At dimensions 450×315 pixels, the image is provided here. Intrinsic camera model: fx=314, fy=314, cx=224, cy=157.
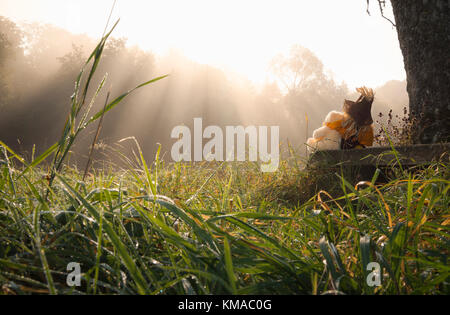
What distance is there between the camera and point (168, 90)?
2005 centimetres

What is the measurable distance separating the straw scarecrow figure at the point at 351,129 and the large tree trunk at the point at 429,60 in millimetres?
641

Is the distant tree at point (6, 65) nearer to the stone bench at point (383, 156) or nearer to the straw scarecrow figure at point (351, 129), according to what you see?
the straw scarecrow figure at point (351, 129)

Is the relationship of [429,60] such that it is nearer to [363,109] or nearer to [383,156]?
[363,109]

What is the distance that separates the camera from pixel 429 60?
9.50 ft

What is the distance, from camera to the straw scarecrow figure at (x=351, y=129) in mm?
3609

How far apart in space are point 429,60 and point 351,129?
3.33ft

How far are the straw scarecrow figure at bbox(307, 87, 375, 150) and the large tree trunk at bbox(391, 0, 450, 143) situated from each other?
641 millimetres

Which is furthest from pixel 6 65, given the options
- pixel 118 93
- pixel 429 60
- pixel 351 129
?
pixel 429 60

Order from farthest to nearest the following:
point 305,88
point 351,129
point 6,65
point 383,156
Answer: point 305,88 < point 6,65 < point 351,129 < point 383,156

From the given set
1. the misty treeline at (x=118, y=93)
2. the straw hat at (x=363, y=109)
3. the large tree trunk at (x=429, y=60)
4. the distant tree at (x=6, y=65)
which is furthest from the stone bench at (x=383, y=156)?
the distant tree at (x=6, y=65)

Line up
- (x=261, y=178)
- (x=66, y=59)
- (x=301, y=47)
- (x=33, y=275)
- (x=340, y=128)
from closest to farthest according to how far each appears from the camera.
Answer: (x=33, y=275) → (x=261, y=178) → (x=340, y=128) → (x=66, y=59) → (x=301, y=47)

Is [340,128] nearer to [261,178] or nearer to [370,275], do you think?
[261,178]
